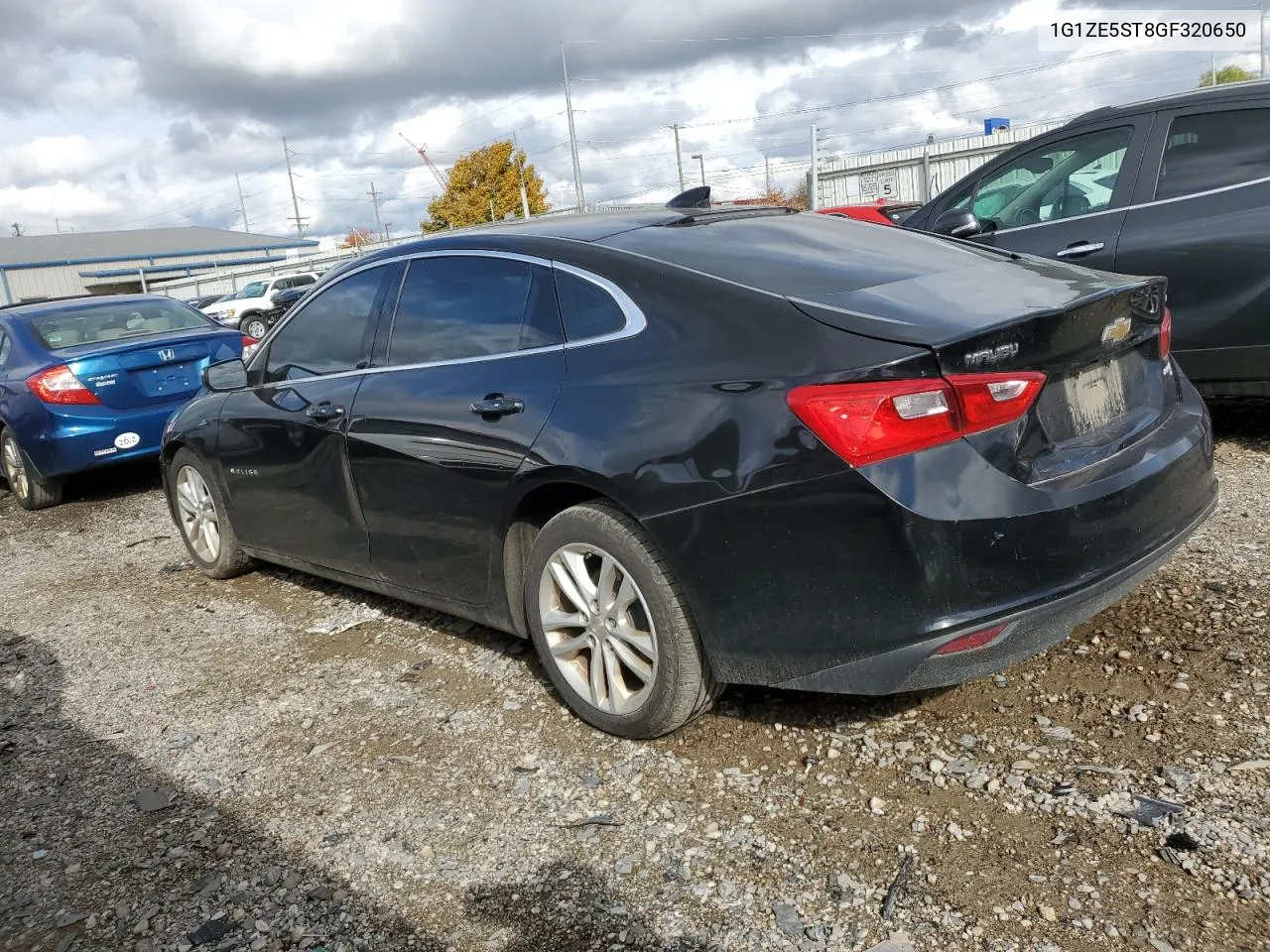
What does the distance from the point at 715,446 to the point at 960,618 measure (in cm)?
74

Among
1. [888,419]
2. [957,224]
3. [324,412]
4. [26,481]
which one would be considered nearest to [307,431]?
[324,412]

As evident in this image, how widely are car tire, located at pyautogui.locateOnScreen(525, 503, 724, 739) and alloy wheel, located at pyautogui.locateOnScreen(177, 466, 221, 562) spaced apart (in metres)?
2.66

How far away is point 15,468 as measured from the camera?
786 cm

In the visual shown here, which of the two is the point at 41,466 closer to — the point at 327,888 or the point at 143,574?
the point at 143,574

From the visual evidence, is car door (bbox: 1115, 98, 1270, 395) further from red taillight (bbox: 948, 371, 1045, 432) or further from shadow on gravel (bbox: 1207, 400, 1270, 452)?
red taillight (bbox: 948, 371, 1045, 432)

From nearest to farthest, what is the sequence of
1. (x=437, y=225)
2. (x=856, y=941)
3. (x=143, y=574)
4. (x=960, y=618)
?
(x=856, y=941) < (x=960, y=618) < (x=143, y=574) < (x=437, y=225)

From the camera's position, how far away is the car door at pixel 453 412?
10.6ft

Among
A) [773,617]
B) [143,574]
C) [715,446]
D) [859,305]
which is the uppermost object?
[859,305]

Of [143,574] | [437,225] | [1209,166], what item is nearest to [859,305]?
[1209,166]

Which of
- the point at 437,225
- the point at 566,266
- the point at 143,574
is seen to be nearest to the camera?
the point at 566,266

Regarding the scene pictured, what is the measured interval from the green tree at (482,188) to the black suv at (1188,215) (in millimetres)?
51659

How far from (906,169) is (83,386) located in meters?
20.0

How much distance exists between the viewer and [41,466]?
24.2 ft

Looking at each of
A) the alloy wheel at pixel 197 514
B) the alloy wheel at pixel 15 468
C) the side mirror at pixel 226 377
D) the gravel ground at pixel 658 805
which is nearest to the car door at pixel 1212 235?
the gravel ground at pixel 658 805
